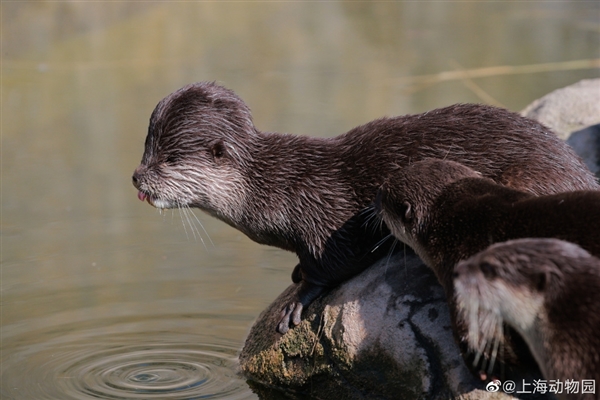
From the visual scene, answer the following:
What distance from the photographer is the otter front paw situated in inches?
149

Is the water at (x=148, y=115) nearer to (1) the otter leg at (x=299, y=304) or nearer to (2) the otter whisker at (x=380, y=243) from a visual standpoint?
(1) the otter leg at (x=299, y=304)

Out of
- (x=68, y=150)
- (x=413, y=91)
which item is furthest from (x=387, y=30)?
(x=68, y=150)

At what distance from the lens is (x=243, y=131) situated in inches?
159

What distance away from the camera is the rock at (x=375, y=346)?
3.24m

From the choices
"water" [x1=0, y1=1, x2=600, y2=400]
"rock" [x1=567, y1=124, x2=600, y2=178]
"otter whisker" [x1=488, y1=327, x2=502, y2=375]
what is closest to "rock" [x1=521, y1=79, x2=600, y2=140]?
"rock" [x1=567, y1=124, x2=600, y2=178]

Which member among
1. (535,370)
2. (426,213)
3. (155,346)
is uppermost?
(426,213)

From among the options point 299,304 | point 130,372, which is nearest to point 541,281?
point 299,304

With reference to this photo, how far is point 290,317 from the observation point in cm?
382

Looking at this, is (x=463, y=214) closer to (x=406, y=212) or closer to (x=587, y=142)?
(x=406, y=212)

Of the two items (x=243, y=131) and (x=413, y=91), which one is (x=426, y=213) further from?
(x=413, y=91)

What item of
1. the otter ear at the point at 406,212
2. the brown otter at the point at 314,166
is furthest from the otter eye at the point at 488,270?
the brown otter at the point at 314,166

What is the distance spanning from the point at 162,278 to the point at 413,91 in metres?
4.80

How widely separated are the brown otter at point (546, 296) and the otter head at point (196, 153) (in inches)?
55.0

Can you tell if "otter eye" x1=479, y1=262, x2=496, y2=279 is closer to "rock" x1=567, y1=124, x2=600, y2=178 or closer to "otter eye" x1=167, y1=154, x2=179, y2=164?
"otter eye" x1=167, y1=154, x2=179, y2=164
